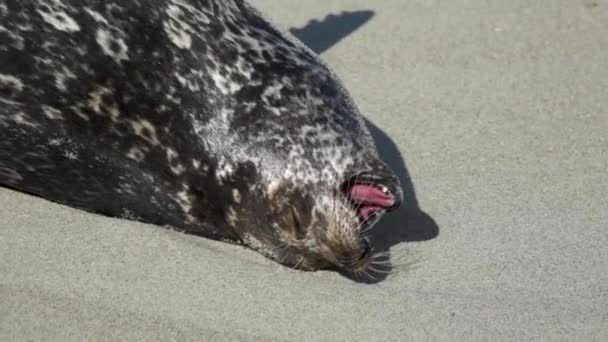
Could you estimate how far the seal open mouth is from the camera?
541cm

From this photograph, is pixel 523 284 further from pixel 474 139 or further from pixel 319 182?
pixel 474 139

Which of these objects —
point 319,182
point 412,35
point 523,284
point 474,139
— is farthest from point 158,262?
point 412,35

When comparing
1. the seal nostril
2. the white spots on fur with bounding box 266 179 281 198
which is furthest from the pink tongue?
the white spots on fur with bounding box 266 179 281 198

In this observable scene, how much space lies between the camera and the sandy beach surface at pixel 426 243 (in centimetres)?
489

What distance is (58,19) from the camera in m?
5.32

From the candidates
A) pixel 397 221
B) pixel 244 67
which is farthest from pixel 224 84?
pixel 397 221

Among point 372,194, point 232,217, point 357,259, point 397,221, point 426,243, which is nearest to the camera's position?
point 357,259

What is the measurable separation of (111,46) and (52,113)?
1.23 feet

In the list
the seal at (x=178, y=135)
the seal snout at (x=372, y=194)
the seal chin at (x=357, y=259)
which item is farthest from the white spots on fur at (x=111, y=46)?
the seal chin at (x=357, y=259)

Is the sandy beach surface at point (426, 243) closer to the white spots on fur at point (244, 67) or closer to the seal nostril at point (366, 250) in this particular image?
the seal nostril at point (366, 250)

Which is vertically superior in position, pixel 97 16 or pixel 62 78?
pixel 97 16

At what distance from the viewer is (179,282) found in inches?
201

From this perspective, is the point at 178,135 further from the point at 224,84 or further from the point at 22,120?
the point at 22,120

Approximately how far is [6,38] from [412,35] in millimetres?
3037
